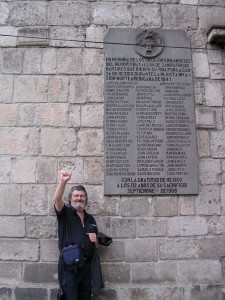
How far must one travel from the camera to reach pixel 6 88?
14.8ft

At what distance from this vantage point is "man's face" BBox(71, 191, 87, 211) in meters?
3.98

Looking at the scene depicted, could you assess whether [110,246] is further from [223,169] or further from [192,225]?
[223,169]

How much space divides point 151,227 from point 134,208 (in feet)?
0.92

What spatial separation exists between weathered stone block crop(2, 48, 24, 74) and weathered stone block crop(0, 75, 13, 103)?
87 mm

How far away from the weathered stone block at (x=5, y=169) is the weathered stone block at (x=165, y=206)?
1.69 m

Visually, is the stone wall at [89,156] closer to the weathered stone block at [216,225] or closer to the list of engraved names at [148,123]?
the weathered stone block at [216,225]

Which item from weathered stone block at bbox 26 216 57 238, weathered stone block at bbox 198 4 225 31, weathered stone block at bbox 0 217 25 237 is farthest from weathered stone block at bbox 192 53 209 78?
weathered stone block at bbox 0 217 25 237

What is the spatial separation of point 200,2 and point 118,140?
207 cm

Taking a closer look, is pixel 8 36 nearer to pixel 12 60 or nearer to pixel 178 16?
pixel 12 60

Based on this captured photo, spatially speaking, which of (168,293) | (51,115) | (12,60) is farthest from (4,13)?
(168,293)

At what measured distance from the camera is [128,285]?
418 centimetres

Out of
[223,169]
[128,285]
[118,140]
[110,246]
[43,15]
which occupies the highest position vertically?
[43,15]

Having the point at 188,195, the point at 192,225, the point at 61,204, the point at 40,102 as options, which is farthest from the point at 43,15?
the point at 192,225

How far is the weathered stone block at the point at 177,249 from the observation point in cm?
426
